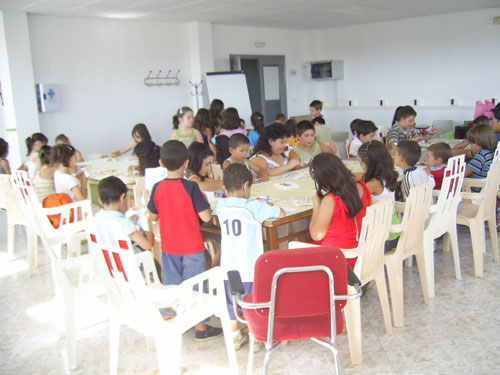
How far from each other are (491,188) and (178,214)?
8.45ft

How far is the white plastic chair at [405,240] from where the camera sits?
293 centimetres

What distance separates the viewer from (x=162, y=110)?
8734 mm

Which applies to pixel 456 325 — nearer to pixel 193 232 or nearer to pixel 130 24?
pixel 193 232

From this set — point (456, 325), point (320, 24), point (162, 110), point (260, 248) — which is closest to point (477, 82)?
point (320, 24)

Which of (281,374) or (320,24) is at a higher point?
(320,24)

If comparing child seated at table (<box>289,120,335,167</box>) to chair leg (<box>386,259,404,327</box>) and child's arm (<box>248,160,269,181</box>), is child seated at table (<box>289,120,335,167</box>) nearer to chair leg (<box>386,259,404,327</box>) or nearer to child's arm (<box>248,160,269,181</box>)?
child's arm (<box>248,160,269,181</box>)

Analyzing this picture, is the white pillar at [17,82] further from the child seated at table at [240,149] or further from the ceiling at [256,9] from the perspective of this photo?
the child seated at table at [240,149]

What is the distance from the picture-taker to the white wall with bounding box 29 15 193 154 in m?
Result: 7.25

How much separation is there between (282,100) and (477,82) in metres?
4.00

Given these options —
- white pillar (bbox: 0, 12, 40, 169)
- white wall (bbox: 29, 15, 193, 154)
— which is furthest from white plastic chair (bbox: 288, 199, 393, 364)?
white wall (bbox: 29, 15, 193, 154)

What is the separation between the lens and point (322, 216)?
8.68ft

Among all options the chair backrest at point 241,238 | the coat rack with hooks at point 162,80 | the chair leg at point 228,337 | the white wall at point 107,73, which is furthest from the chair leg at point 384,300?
the coat rack with hooks at point 162,80

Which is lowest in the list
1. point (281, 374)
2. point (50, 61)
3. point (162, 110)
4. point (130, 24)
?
point (281, 374)

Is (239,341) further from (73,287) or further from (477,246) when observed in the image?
(477,246)
